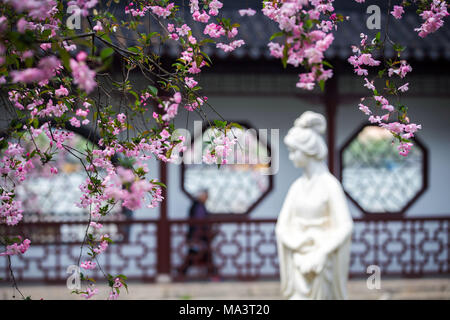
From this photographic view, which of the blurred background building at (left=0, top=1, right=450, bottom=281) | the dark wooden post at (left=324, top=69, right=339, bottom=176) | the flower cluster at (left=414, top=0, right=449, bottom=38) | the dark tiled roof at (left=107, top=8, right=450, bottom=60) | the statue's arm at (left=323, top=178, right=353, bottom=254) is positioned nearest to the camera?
the flower cluster at (left=414, top=0, right=449, bottom=38)

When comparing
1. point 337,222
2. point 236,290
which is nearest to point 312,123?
point 337,222

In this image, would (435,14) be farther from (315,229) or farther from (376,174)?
(376,174)

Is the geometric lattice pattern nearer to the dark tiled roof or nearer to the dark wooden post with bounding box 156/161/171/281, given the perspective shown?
the dark tiled roof

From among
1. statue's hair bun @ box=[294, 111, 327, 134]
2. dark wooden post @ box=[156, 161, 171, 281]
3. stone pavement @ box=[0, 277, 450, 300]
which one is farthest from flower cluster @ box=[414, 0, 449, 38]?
dark wooden post @ box=[156, 161, 171, 281]

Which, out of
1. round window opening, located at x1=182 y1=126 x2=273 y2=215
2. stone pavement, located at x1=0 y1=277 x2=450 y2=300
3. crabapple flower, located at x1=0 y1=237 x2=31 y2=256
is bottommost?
stone pavement, located at x1=0 y1=277 x2=450 y2=300

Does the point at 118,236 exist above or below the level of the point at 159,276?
above

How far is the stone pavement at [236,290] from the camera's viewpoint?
6.79 m

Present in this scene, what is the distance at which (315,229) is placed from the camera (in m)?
3.58

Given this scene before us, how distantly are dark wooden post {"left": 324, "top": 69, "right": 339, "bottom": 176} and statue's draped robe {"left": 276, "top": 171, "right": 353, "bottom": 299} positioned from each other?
3.90 meters

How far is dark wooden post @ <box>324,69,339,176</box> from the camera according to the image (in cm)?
742

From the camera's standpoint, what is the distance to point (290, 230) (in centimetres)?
370

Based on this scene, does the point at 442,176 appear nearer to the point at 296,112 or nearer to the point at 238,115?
the point at 296,112
